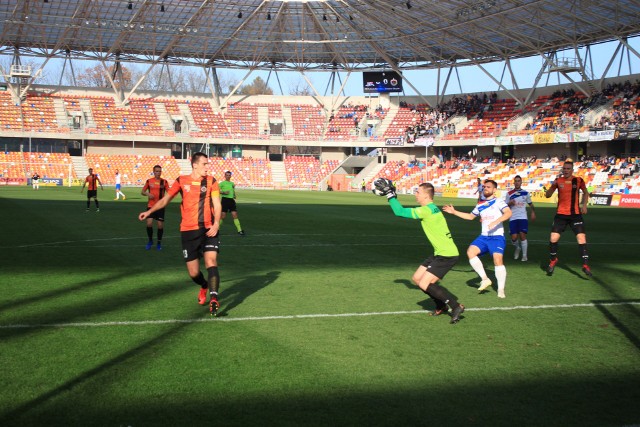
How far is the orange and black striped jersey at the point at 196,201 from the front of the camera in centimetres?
848

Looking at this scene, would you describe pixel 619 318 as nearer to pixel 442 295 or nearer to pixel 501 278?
pixel 501 278

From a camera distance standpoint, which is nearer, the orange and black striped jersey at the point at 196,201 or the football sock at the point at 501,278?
the orange and black striped jersey at the point at 196,201

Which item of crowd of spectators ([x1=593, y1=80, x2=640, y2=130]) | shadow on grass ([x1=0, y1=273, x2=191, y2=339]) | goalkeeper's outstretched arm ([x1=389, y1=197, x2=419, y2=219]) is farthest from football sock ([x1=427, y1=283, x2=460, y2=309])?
crowd of spectators ([x1=593, y1=80, x2=640, y2=130])

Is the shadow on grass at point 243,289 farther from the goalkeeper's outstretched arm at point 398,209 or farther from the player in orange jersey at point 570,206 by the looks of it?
the player in orange jersey at point 570,206

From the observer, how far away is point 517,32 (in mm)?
55344

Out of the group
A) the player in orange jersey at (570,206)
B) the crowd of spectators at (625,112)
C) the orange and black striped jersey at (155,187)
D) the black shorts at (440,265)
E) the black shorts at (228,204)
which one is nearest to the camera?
the black shorts at (440,265)

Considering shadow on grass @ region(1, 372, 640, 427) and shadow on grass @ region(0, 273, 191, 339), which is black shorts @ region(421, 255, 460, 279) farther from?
shadow on grass @ region(0, 273, 191, 339)

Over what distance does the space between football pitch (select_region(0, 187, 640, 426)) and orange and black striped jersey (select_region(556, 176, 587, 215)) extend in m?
1.32

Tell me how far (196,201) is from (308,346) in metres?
2.84

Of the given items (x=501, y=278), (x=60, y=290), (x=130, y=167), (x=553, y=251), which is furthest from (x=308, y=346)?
(x=130, y=167)


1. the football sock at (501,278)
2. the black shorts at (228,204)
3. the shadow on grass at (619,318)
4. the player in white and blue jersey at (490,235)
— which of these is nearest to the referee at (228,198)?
the black shorts at (228,204)

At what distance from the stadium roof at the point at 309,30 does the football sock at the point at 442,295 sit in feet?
142

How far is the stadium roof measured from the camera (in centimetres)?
5034

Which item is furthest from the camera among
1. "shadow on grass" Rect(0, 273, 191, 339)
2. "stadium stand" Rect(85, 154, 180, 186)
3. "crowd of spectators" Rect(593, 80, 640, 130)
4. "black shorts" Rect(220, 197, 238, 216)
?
"stadium stand" Rect(85, 154, 180, 186)
